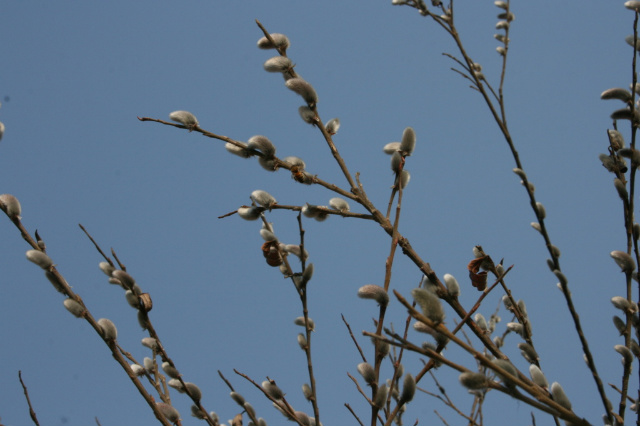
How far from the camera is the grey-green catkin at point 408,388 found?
1.38 meters

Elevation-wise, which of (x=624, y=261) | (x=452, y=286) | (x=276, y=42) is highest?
(x=276, y=42)

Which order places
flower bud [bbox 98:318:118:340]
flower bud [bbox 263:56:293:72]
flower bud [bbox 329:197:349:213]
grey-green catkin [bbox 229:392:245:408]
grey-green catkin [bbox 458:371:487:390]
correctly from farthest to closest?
grey-green catkin [bbox 229:392:245:408] < flower bud [bbox 263:56:293:72] < flower bud [bbox 329:197:349:213] < flower bud [bbox 98:318:118:340] < grey-green catkin [bbox 458:371:487:390]

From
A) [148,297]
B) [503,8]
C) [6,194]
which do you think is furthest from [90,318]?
[503,8]

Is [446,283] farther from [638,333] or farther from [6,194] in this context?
[6,194]

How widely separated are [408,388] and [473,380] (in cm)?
37

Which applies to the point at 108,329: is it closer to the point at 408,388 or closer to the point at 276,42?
the point at 408,388

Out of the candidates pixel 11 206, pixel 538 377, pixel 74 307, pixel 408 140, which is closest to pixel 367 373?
pixel 538 377

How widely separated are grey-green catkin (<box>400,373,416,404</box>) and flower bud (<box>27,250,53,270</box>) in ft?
3.31

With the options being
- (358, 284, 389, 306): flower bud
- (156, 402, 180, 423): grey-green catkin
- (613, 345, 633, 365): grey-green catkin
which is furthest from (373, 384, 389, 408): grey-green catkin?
(613, 345, 633, 365): grey-green catkin

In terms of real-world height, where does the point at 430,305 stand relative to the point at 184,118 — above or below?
below

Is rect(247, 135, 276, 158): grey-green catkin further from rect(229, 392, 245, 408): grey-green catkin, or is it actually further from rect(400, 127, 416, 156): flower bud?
rect(229, 392, 245, 408): grey-green catkin

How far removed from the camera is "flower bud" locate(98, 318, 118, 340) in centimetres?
157

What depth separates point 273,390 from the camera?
1.85m

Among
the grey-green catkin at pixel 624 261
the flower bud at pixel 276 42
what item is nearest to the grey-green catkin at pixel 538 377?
the grey-green catkin at pixel 624 261
